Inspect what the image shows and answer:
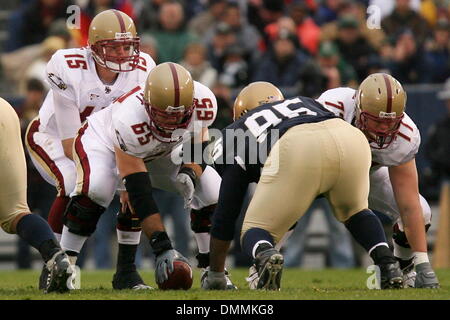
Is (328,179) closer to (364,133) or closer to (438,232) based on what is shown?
(364,133)

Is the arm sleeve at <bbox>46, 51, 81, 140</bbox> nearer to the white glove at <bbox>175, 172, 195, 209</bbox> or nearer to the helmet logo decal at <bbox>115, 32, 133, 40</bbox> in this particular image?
the helmet logo decal at <bbox>115, 32, 133, 40</bbox>

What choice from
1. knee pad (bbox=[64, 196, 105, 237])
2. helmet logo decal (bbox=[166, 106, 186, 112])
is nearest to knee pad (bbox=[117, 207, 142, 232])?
knee pad (bbox=[64, 196, 105, 237])

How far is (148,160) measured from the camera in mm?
7648

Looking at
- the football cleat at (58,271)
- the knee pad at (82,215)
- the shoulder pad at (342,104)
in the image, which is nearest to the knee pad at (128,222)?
the knee pad at (82,215)

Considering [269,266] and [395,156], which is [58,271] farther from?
[395,156]

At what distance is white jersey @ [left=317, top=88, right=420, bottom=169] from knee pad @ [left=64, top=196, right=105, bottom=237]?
1676 millimetres

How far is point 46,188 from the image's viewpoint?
12141 mm

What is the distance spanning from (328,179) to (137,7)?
857cm

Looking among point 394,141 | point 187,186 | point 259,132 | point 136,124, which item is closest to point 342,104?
point 394,141

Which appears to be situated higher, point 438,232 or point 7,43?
point 7,43

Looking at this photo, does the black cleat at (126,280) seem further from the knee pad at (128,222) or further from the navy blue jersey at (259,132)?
the navy blue jersey at (259,132)

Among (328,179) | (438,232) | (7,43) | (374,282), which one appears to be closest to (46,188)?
(7,43)

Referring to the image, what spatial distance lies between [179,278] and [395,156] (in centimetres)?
164
